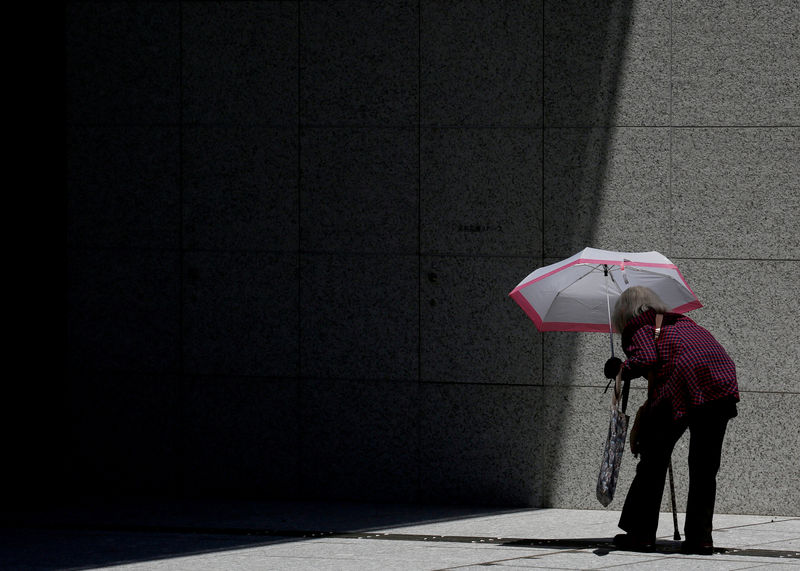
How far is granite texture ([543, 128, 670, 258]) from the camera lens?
924cm

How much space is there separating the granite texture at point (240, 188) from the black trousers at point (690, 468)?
358 cm

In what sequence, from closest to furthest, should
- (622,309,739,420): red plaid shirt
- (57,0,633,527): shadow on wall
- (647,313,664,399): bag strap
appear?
(622,309,739,420): red plaid shirt, (647,313,664,399): bag strap, (57,0,633,527): shadow on wall

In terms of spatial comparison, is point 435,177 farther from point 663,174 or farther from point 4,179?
point 4,179

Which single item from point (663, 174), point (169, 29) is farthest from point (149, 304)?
Answer: point (663, 174)

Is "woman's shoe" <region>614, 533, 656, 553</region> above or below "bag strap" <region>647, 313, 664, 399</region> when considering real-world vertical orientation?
below

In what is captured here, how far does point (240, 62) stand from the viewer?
995 cm

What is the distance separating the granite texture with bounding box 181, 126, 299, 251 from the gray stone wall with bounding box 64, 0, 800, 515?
0.06 feet

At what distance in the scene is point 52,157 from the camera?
10141 millimetres

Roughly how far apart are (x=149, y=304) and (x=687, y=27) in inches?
180

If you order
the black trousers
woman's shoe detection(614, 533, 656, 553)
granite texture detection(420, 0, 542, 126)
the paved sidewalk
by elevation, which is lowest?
the paved sidewalk

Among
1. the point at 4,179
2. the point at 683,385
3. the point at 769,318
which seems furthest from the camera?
the point at 4,179

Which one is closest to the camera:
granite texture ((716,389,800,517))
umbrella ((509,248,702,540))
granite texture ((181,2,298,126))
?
umbrella ((509,248,702,540))

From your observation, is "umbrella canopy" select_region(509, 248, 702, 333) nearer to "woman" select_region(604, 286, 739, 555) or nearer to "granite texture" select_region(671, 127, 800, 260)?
"woman" select_region(604, 286, 739, 555)

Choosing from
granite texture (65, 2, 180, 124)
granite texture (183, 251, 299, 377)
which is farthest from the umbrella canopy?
granite texture (65, 2, 180, 124)
